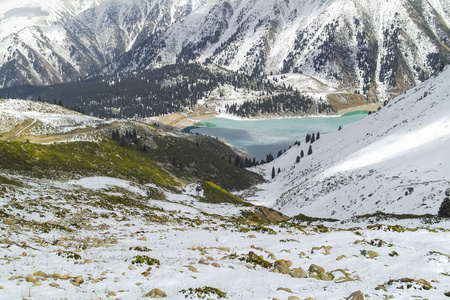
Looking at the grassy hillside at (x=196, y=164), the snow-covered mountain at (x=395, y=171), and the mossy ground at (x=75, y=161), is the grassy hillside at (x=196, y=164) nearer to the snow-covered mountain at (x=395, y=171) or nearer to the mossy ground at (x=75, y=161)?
the mossy ground at (x=75, y=161)

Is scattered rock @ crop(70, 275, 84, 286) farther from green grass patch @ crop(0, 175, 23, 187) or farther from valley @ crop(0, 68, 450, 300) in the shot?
green grass patch @ crop(0, 175, 23, 187)

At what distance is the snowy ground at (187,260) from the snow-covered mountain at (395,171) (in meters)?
13.9

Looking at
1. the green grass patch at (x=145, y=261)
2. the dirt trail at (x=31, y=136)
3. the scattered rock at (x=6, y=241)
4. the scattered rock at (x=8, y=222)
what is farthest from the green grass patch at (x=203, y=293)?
the dirt trail at (x=31, y=136)

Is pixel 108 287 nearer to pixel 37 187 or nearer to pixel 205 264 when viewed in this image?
pixel 205 264

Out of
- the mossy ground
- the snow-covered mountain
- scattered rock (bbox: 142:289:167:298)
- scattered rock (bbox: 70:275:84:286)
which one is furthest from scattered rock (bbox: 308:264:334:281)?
the mossy ground

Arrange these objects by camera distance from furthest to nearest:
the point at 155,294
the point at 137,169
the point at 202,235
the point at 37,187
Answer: the point at 137,169 → the point at 37,187 → the point at 202,235 → the point at 155,294

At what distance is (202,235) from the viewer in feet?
80.1

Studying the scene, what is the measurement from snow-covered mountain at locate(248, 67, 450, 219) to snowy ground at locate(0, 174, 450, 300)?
547 inches

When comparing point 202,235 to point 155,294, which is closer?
point 155,294

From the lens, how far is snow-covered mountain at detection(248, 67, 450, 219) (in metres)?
40.1

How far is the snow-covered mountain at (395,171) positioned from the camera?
40094mm

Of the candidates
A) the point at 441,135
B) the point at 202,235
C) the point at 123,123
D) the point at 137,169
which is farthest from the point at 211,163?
the point at 202,235

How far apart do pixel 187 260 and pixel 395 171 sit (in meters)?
45.8

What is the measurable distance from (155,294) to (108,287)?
1.99 meters
